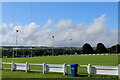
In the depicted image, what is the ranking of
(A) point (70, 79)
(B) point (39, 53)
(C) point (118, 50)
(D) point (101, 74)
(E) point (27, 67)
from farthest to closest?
(C) point (118, 50) < (B) point (39, 53) < (E) point (27, 67) < (D) point (101, 74) < (A) point (70, 79)

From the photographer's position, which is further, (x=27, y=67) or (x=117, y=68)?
(x=27, y=67)

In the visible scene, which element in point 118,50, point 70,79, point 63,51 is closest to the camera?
point 70,79

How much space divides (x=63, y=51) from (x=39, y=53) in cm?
1992

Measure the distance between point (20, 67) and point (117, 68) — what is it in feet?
33.9

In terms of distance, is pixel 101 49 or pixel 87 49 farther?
pixel 101 49

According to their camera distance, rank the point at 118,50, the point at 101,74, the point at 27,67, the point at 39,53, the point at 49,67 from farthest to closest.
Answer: the point at 118,50
the point at 39,53
the point at 27,67
the point at 49,67
the point at 101,74

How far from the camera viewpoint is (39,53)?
11262 cm

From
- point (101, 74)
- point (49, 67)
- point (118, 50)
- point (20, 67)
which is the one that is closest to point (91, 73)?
point (101, 74)

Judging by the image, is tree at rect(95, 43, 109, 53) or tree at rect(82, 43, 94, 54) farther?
tree at rect(95, 43, 109, 53)

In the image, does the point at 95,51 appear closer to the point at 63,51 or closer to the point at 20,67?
the point at 63,51

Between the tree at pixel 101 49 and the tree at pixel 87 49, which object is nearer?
the tree at pixel 87 49

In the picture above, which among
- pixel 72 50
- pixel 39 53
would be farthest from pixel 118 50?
pixel 39 53

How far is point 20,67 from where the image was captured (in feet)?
69.5

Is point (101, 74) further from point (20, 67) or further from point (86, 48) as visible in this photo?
point (86, 48)
